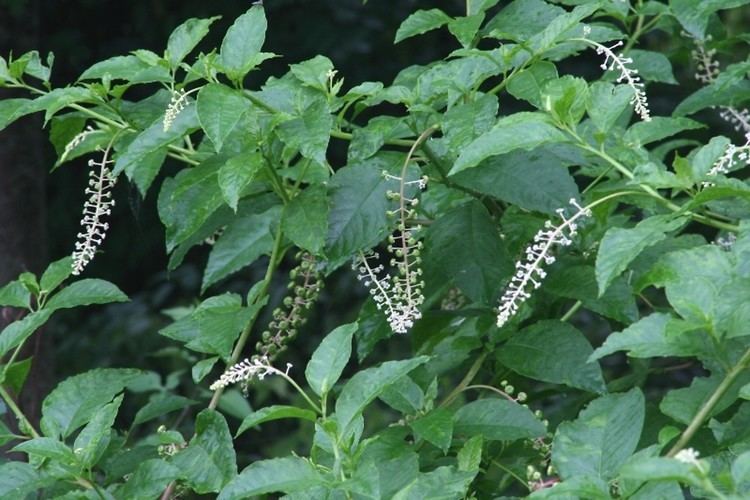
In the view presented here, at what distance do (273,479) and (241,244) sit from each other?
567mm

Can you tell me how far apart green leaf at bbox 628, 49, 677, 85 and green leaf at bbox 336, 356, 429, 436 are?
0.88m

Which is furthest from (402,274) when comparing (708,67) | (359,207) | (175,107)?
(708,67)

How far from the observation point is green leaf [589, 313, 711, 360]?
1.18m

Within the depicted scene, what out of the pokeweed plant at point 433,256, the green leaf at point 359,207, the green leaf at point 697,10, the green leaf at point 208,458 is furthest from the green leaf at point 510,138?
the green leaf at point 697,10

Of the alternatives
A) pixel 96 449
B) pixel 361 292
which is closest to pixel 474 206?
pixel 96 449

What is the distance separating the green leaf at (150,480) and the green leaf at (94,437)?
53mm

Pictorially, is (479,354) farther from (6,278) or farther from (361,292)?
(361,292)

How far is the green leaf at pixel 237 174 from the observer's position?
54.2 inches

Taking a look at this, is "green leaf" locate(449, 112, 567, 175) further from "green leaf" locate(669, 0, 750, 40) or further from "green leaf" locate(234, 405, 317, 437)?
"green leaf" locate(669, 0, 750, 40)

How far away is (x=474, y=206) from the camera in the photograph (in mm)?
1601

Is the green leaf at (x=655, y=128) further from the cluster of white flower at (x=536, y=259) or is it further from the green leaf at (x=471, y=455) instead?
the green leaf at (x=471, y=455)

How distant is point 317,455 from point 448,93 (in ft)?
1.56

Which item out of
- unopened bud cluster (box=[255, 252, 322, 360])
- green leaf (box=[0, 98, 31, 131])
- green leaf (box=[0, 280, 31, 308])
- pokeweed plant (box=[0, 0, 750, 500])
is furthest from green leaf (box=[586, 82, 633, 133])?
green leaf (box=[0, 280, 31, 308])

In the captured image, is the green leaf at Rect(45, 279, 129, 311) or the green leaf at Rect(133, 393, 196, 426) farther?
the green leaf at Rect(133, 393, 196, 426)
